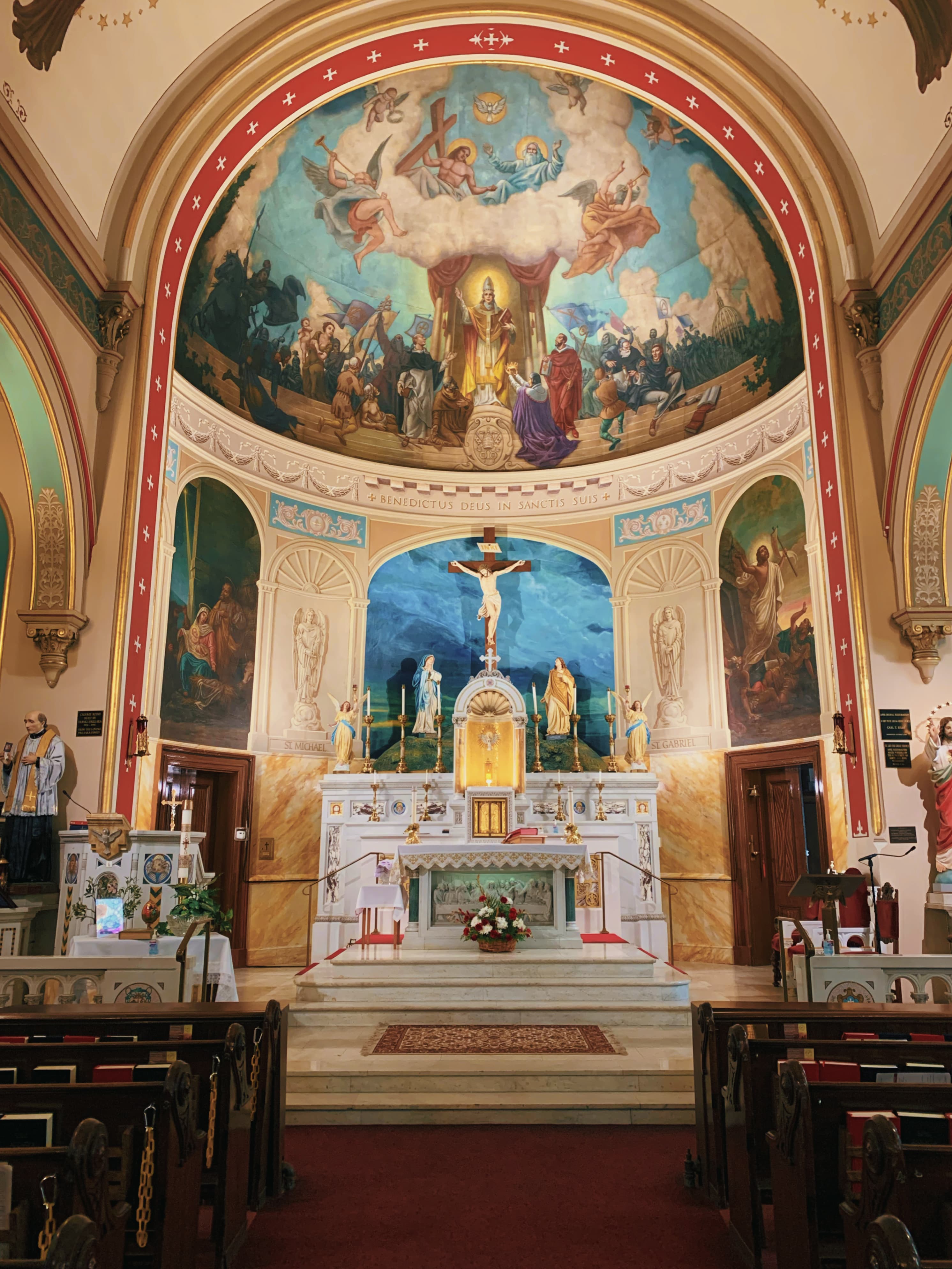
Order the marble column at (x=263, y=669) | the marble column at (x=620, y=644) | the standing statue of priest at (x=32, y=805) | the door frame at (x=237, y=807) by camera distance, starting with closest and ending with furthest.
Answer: the standing statue of priest at (x=32, y=805) < the door frame at (x=237, y=807) < the marble column at (x=263, y=669) < the marble column at (x=620, y=644)

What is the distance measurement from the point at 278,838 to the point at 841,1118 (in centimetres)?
1208

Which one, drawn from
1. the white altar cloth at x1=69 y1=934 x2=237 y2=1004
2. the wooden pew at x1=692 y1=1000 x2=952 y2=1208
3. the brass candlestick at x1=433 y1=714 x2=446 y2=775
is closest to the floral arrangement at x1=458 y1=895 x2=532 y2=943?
the white altar cloth at x1=69 y1=934 x2=237 y2=1004

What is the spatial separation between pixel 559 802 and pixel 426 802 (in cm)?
209

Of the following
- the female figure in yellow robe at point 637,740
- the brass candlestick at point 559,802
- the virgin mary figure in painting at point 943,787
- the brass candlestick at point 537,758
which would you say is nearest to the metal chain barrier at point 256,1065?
the virgin mary figure in painting at point 943,787

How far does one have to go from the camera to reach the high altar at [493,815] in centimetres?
1404

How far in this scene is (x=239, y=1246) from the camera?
4.33m

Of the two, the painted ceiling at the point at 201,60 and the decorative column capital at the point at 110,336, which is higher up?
the painted ceiling at the point at 201,60

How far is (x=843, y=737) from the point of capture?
10680 millimetres

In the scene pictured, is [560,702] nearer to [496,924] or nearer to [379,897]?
[379,897]

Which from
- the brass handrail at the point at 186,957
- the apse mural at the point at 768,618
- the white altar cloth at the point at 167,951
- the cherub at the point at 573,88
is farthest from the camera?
the cherub at the point at 573,88

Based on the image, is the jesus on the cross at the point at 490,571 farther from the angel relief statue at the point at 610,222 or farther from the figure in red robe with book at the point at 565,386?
the angel relief statue at the point at 610,222

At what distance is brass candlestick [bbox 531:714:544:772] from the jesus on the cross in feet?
4.81

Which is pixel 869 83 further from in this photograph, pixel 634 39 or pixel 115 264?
pixel 115 264

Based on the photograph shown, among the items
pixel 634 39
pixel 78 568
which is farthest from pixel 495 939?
pixel 634 39
